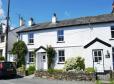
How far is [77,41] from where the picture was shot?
28828 mm

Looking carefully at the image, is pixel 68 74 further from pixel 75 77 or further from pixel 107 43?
pixel 107 43

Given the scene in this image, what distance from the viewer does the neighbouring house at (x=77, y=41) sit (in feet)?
84.6

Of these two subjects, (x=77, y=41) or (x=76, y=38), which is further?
(x=76, y=38)

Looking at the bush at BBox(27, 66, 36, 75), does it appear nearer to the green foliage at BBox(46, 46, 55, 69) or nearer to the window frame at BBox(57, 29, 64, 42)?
the green foliage at BBox(46, 46, 55, 69)

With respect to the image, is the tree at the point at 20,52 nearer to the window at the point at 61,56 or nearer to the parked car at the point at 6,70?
the window at the point at 61,56

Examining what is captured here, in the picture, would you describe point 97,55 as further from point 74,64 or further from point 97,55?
point 74,64

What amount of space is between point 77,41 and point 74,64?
3.82 metres

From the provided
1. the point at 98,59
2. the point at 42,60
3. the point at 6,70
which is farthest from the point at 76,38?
the point at 6,70

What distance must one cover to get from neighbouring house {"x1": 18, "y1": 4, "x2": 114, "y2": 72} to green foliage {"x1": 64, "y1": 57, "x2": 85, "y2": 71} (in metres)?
0.68

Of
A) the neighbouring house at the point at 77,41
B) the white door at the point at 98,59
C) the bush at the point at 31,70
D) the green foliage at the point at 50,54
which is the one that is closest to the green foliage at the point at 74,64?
the neighbouring house at the point at 77,41

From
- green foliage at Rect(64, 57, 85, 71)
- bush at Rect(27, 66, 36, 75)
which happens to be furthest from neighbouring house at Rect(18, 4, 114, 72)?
bush at Rect(27, 66, 36, 75)

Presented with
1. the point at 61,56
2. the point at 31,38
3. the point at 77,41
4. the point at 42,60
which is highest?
the point at 31,38

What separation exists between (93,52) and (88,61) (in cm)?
123

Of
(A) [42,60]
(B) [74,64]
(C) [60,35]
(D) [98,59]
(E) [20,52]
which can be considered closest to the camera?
(D) [98,59]
